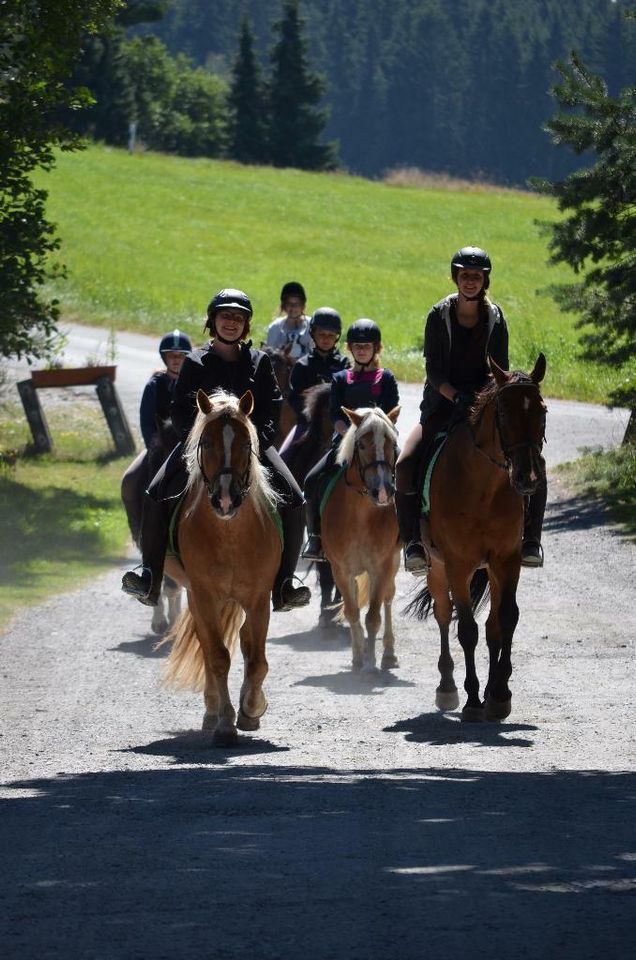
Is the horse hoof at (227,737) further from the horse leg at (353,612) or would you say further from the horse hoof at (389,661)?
the horse hoof at (389,661)

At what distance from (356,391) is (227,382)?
3.33 m

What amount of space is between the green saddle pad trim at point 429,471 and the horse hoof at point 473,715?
4.89 feet

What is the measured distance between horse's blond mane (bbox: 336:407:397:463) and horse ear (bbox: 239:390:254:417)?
9.38ft

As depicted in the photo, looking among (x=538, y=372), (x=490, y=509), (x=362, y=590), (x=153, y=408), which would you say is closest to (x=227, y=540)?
(x=490, y=509)

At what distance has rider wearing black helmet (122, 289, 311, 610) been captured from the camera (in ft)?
36.1

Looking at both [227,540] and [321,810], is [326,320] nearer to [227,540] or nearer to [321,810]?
[227,540]

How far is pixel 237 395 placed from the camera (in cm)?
1112

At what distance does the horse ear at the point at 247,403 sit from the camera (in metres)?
10.3

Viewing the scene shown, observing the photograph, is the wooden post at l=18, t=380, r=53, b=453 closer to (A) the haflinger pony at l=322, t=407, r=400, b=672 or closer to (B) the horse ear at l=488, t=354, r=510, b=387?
(A) the haflinger pony at l=322, t=407, r=400, b=672

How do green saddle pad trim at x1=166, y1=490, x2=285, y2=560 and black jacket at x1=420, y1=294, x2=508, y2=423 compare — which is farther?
black jacket at x1=420, y1=294, x2=508, y2=423

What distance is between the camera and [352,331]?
14.1 metres

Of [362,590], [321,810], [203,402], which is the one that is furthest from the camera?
[362,590]

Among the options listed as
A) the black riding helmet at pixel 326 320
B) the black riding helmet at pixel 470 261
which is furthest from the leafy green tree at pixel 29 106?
the black riding helmet at pixel 470 261

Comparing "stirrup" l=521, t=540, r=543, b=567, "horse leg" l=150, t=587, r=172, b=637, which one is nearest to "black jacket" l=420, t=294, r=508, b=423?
"stirrup" l=521, t=540, r=543, b=567
